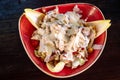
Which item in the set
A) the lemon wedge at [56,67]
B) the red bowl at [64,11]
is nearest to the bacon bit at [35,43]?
the red bowl at [64,11]

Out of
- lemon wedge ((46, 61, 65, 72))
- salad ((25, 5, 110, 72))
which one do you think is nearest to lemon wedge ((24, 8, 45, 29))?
salad ((25, 5, 110, 72))

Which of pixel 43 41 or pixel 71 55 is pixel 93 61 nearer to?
pixel 71 55

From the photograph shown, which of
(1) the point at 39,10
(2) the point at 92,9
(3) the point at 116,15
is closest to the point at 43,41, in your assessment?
(1) the point at 39,10

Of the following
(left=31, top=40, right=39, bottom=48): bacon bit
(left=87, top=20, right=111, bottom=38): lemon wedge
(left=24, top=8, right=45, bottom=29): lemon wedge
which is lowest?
(left=31, top=40, right=39, bottom=48): bacon bit

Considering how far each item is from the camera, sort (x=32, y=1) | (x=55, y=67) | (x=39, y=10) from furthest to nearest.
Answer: (x=32, y=1), (x=39, y=10), (x=55, y=67)

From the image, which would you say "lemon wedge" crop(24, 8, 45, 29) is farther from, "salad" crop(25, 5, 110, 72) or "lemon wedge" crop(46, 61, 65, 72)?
"lemon wedge" crop(46, 61, 65, 72)

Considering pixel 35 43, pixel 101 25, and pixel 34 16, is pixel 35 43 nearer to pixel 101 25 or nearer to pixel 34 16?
pixel 34 16

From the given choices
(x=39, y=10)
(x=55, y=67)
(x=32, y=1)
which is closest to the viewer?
(x=55, y=67)
